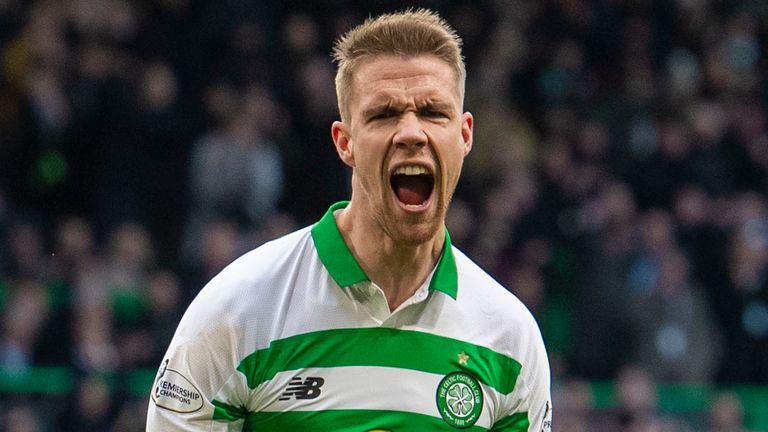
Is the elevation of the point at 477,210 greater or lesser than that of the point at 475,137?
lesser

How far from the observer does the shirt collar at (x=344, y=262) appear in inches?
134

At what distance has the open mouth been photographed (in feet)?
11.0

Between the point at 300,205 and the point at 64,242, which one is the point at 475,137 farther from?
the point at 64,242

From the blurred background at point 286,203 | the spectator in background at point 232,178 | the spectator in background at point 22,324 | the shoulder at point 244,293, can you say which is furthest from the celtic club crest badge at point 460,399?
the spectator in background at point 232,178

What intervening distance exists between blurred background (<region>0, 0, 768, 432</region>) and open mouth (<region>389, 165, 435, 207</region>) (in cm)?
470

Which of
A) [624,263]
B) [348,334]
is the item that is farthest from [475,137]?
[348,334]

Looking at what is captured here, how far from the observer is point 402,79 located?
3.30 m

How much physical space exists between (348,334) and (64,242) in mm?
5524

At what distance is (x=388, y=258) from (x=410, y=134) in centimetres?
37

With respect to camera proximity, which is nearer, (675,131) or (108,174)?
(108,174)

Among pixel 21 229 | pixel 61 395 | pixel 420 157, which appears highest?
pixel 21 229

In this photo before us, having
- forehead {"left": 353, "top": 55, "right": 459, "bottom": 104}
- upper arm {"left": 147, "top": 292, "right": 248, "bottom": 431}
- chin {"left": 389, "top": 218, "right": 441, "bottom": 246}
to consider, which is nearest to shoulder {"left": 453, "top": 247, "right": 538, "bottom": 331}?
chin {"left": 389, "top": 218, "right": 441, "bottom": 246}

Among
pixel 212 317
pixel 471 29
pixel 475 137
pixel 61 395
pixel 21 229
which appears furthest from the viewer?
pixel 471 29

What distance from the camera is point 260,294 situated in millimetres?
3324
